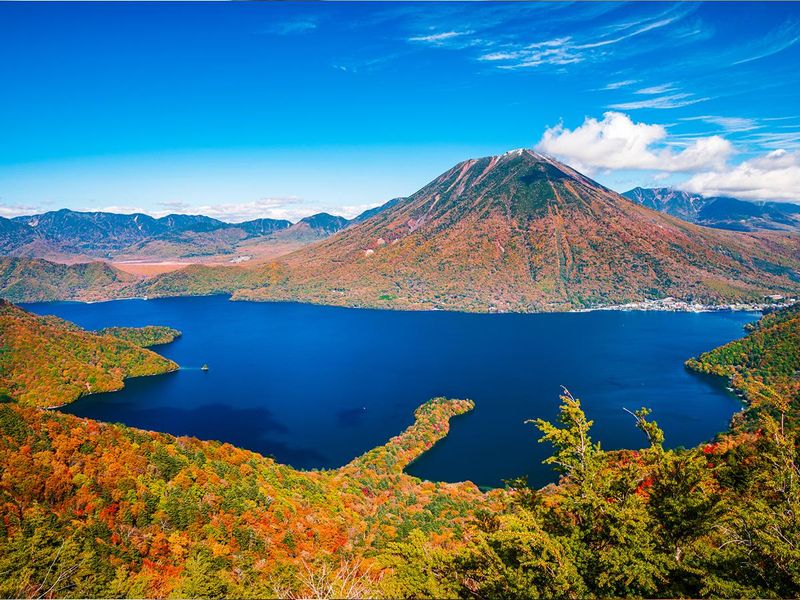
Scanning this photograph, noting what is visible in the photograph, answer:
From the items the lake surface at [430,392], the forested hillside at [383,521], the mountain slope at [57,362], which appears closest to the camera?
the forested hillside at [383,521]

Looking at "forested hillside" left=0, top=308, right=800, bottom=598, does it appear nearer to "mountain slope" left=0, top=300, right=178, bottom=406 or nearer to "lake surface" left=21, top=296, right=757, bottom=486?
"lake surface" left=21, top=296, right=757, bottom=486

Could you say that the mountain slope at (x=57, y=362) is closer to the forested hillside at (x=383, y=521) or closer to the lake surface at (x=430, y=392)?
the lake surface at (x=430, y=392)

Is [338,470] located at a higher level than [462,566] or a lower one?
lower

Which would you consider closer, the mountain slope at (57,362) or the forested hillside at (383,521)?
the forested hillside at (383,521)

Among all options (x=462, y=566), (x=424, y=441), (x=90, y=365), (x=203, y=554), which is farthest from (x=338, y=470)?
(x=90, y=365)

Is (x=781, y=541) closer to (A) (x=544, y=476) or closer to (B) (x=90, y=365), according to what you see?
(A) (x=544, y=476)

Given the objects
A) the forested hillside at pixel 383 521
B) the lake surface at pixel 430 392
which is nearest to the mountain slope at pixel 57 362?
the lake surface at pixel 430 392
